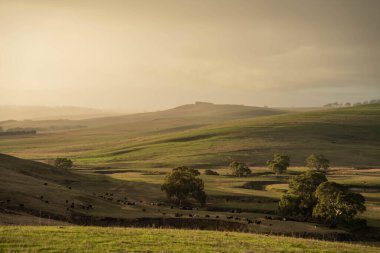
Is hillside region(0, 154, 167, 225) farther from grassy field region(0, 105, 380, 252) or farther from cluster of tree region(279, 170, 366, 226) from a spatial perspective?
cluster of tree region(279, 170, 366, 226)

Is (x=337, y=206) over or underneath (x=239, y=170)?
over

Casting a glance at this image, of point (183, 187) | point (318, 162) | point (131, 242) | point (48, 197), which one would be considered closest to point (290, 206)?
point (183, 187)

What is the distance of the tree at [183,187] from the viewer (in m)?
81.6

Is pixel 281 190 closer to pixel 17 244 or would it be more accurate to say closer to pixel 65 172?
pixel 65 172

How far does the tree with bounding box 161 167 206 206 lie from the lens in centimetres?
8158

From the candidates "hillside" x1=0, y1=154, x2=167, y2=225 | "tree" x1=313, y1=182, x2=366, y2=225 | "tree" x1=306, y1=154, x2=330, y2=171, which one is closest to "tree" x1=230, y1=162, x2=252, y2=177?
"tree" x1=306, y1=154, x2=330, y2=171

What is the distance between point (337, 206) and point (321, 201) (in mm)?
3065

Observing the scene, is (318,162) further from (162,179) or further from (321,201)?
(321,201)

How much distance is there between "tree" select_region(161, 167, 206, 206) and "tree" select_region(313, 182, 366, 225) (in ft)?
75.1

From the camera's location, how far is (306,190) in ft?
249

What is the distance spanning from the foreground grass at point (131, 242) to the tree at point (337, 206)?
32425mm

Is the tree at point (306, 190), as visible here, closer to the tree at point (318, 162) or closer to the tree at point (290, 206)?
the tree at point (290, 206)

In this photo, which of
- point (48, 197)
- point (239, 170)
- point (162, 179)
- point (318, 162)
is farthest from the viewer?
point (318, 162)

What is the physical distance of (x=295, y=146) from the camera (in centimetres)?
18450
